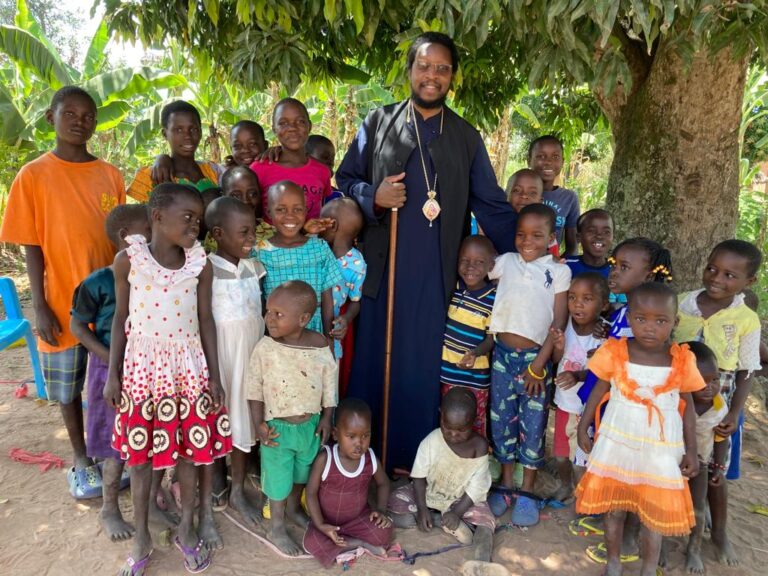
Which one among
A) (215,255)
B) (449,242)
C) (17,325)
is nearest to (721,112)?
(449,242)

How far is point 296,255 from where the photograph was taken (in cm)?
293

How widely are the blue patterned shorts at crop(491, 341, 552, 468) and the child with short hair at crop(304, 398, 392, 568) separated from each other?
0.77 meters

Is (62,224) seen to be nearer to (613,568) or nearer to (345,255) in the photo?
(345,255)

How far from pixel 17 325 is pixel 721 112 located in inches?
209

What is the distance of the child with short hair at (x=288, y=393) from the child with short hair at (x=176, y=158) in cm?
118

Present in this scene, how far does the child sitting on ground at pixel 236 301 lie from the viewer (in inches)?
108

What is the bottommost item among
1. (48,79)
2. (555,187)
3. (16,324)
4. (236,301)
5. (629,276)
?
(16,324)

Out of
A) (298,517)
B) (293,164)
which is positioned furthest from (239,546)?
(293,164)

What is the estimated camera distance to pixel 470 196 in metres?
3.30

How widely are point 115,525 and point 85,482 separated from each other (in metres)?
0.53

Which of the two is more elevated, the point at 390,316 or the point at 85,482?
the point at 390,316

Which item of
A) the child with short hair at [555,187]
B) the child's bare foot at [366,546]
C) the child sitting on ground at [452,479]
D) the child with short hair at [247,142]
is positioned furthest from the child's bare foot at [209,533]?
the child with short hair at [555,187]

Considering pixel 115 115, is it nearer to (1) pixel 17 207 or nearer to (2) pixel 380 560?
(1) pixel 17 207

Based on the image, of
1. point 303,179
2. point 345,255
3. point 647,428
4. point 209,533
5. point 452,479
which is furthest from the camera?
point 303,179
